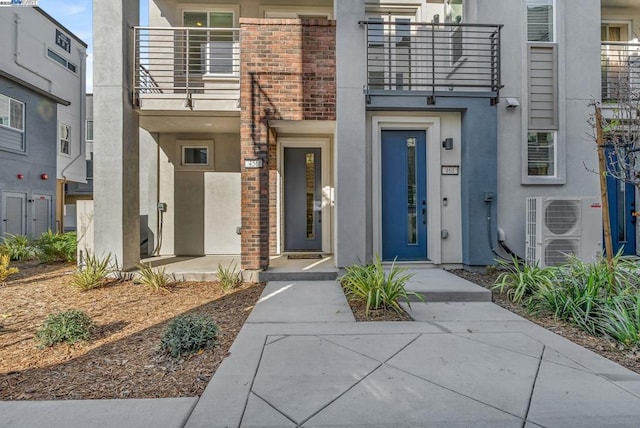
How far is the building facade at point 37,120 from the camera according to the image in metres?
11.6

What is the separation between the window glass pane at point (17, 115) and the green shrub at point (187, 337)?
43.1 feet

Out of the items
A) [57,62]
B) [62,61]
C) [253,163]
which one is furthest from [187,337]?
[62,61]

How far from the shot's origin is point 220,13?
8641mm

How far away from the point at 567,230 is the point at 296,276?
4.86 metres

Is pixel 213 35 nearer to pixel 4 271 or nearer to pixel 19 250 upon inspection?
pixel 4 271

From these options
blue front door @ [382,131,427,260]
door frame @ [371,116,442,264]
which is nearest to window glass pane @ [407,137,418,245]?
blue front door @ [382,131,427,260]

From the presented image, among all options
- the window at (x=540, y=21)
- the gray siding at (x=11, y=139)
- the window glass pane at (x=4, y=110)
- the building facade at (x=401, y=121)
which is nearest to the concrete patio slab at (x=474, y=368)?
the building facade at (x=401, y=121)

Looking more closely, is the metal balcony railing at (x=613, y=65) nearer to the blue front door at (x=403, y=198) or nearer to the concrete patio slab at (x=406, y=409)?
the blue front door at (x=403, y=198)

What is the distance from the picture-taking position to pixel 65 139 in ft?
51.1

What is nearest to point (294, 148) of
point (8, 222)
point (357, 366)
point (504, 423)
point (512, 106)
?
point (512, 106)

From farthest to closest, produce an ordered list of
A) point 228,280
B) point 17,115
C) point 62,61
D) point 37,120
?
point 62,61 < point 37,120 < point 17,115 < point 228,280

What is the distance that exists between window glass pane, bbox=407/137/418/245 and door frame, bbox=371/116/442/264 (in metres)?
0.24

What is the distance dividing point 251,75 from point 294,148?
88.1 inches

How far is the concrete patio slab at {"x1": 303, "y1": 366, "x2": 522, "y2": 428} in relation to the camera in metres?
2.25
